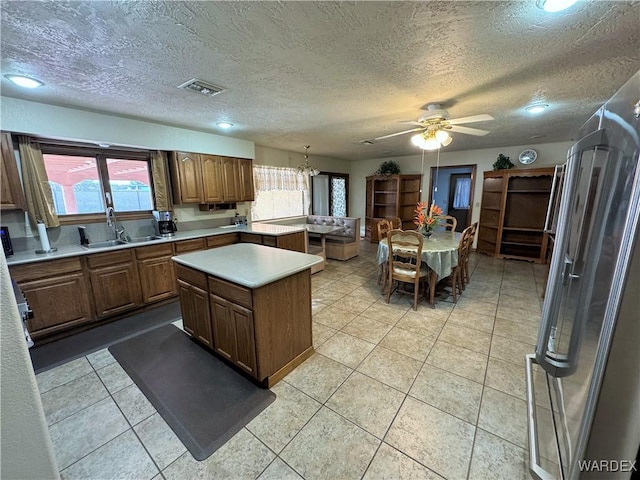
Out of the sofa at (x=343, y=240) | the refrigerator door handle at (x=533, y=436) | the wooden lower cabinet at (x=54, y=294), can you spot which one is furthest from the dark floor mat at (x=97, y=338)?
the refrigerator door handle at (x=533, y=436)

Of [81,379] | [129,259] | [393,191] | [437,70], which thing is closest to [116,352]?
[81,379]

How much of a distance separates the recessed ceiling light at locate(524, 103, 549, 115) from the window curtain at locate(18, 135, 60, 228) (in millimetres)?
5442

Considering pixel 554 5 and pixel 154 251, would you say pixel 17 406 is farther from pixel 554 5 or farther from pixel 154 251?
pixel 154 251

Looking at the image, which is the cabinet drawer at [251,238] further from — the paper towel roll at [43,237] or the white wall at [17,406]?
the white wall at [17,406]

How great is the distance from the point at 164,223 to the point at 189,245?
533mm

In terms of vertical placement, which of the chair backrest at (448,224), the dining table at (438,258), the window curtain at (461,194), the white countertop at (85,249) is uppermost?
the window curtain at (461,194)

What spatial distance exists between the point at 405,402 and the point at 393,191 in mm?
5797

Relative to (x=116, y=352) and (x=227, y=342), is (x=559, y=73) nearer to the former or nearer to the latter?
(x=227, y=342)

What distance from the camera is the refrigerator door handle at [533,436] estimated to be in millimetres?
953

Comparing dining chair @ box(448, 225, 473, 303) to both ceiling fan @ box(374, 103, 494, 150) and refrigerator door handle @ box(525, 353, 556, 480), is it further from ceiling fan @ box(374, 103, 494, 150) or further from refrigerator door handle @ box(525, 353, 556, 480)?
refrigerator door handle @ box(525, 353, 556, 480)

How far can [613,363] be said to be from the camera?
645mm

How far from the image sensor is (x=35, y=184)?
2688mm

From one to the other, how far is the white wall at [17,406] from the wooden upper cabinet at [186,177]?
3.46m

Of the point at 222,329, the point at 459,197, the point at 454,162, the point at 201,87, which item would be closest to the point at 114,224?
the point at 201,87
